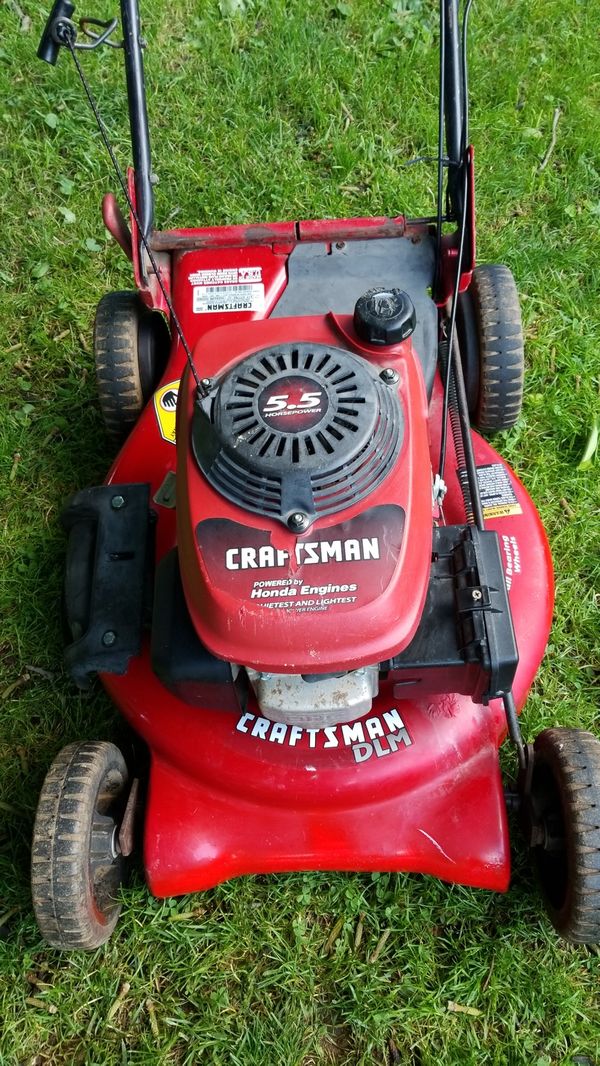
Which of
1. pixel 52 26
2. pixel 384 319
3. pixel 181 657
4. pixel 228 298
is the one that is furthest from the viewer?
pixel 228 298

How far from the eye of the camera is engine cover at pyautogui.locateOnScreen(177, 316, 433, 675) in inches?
57.4

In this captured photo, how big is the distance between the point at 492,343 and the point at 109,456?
44.7 inches

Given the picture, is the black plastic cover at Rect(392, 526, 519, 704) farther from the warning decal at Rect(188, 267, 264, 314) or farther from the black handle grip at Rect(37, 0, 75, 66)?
the black handle grip at Rect(37, 0, 75, 66)

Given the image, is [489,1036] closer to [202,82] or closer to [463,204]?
[463,204]

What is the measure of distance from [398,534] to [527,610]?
0.71 metres

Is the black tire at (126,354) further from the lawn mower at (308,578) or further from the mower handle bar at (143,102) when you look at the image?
the mower handle bar at (143,102)

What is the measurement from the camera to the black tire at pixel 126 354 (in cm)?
238

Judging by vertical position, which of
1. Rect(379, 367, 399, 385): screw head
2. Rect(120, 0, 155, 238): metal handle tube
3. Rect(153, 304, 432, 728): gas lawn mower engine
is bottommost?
Rect(153, 304, 432, 728): gas lawn mower engine

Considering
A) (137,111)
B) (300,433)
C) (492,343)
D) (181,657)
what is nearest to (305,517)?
(300,433)

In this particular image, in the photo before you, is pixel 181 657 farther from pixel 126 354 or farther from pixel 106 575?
pixel 126 354

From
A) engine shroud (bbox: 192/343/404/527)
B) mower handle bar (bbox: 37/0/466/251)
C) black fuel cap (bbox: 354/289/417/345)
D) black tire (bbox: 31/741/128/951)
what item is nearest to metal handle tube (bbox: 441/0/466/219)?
mower handle bar (bbox: 37/0/466/251)

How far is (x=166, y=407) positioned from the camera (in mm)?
2338

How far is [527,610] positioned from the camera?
2086mm

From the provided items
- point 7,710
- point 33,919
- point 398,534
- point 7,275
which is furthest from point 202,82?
point 33,919
